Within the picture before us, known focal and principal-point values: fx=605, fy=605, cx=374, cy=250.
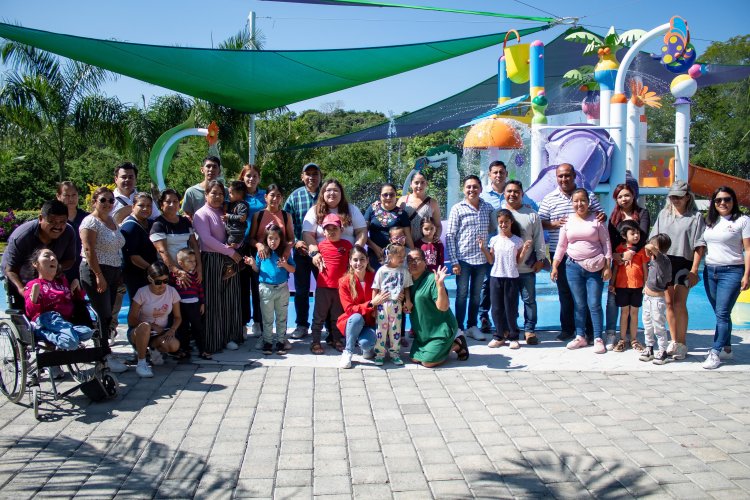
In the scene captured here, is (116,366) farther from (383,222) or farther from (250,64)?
(250,64)

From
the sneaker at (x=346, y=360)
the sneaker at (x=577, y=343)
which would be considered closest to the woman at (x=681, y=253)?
the sneaker at (x=577, y=343)

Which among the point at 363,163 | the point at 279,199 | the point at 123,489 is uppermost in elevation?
the point at 363,163

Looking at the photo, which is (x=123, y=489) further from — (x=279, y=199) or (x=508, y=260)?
(x=508, y=260)

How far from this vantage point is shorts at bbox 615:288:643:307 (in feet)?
17.3

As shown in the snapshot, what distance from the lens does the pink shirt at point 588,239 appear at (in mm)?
5258

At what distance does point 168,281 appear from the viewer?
4.86 meters

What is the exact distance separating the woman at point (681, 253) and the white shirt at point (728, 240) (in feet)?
0.42

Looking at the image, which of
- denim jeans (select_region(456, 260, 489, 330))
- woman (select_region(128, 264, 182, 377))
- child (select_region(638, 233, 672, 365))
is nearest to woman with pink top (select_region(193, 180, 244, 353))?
woman (select_region(128, 264, 182, 377))

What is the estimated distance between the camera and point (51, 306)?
13.4 ft

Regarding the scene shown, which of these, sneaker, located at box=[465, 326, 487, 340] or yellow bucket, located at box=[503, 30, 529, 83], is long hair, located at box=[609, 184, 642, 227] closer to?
sneaker, located at box=[465, 326, 487, 340]

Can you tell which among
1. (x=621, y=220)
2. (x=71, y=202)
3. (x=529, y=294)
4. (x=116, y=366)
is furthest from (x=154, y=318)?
(x=621, y=220)

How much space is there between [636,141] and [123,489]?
870cm

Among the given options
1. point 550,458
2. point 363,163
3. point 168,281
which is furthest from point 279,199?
point 363,163

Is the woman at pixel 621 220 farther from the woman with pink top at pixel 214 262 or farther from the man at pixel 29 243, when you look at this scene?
Result: the man at pixel 29 243
